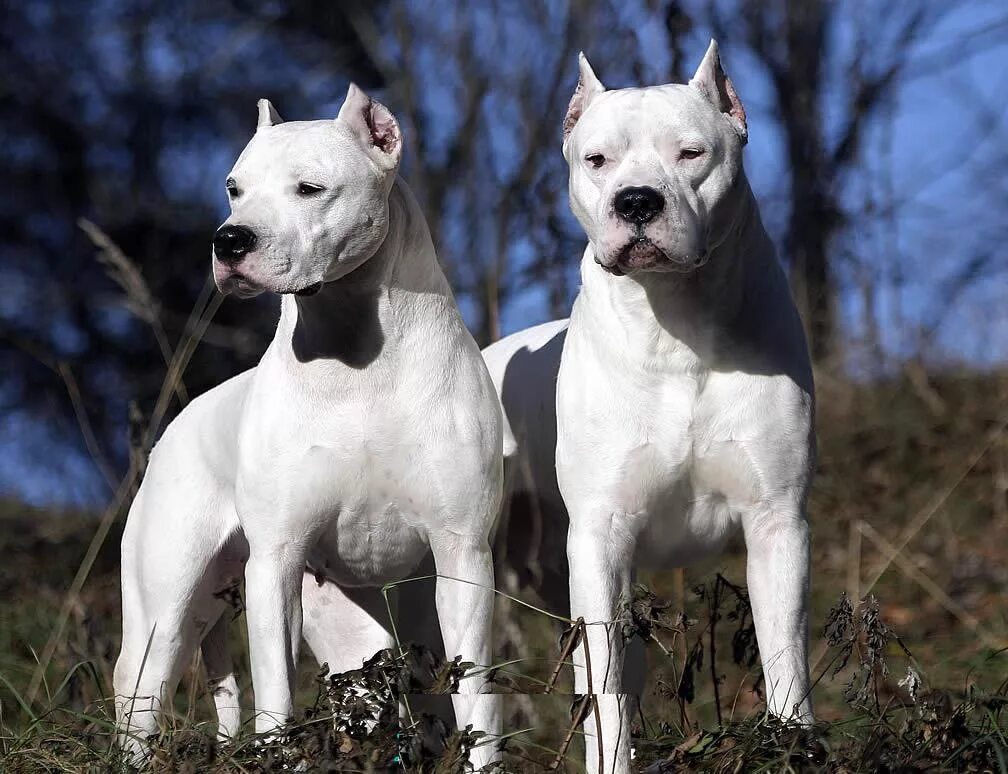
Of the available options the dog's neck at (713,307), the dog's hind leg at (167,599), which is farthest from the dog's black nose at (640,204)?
the dog's hind leg at (167,599)

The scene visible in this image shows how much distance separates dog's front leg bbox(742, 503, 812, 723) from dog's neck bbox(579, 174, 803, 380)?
0.42m

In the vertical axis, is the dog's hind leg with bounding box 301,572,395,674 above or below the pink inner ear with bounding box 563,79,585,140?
below

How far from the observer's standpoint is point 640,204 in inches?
137

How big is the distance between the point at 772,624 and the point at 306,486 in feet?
4.22

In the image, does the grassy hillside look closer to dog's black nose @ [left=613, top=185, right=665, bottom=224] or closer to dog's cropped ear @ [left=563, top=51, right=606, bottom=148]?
dog's black nose @ [left=613, top=185, right=665, bottom=224]

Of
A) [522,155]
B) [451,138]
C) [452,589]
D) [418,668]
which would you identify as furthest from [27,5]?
[418,668]

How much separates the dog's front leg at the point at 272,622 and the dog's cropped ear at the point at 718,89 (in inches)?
65.1

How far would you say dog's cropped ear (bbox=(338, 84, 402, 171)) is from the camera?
13.1 feet

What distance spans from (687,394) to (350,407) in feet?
2.98

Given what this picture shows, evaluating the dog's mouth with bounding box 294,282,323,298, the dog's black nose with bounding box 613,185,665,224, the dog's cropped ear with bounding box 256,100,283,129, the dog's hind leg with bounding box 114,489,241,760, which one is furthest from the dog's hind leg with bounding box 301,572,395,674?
the dog's black nose with bounding box 613,185,665,224

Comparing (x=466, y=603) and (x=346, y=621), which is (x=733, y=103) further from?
(x=346, y=621)

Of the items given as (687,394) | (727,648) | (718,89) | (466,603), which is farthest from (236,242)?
→ (727,648)

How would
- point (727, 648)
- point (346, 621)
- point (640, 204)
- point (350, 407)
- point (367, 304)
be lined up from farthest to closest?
1. point (727, 648)
2. point (346, 621)
3. point (367, 304)
4. point (350, 407)
5. point (640, 204)

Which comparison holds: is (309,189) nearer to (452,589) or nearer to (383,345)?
(383,345)
